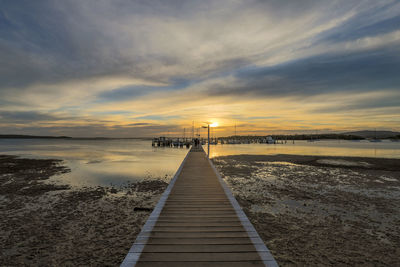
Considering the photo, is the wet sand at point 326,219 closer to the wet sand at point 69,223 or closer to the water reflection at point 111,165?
the wet sand at point 69,223

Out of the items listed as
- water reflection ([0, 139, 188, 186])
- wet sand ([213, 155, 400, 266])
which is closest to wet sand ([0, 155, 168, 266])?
water reflection ([0, 139, 188, 186])

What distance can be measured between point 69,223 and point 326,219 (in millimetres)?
9176

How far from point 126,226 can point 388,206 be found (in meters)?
10.6

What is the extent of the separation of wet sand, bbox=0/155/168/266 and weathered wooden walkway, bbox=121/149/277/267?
1.70 m

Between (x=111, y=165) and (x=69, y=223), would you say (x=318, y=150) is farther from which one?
(x=69, y=223)

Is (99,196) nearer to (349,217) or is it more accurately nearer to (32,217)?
(32,217)

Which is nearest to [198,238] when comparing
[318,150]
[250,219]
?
[250,219]

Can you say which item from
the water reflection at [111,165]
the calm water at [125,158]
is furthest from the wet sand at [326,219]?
the calm water at [125,158]

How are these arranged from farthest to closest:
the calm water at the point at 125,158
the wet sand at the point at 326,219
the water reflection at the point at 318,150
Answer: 1. the water reflection at the point at 318,150
2. the calm water at the point at 125,158
3. the wet sand at the point at 326,219

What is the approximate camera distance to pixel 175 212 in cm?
547

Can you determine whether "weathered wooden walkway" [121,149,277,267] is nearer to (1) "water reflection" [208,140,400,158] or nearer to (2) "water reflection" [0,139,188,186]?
(2) "water reflection" [0,139,188,186]

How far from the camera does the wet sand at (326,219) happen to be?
5.16 meters

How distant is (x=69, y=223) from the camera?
23.7 feet

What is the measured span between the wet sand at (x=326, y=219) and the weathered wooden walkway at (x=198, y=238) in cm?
166
